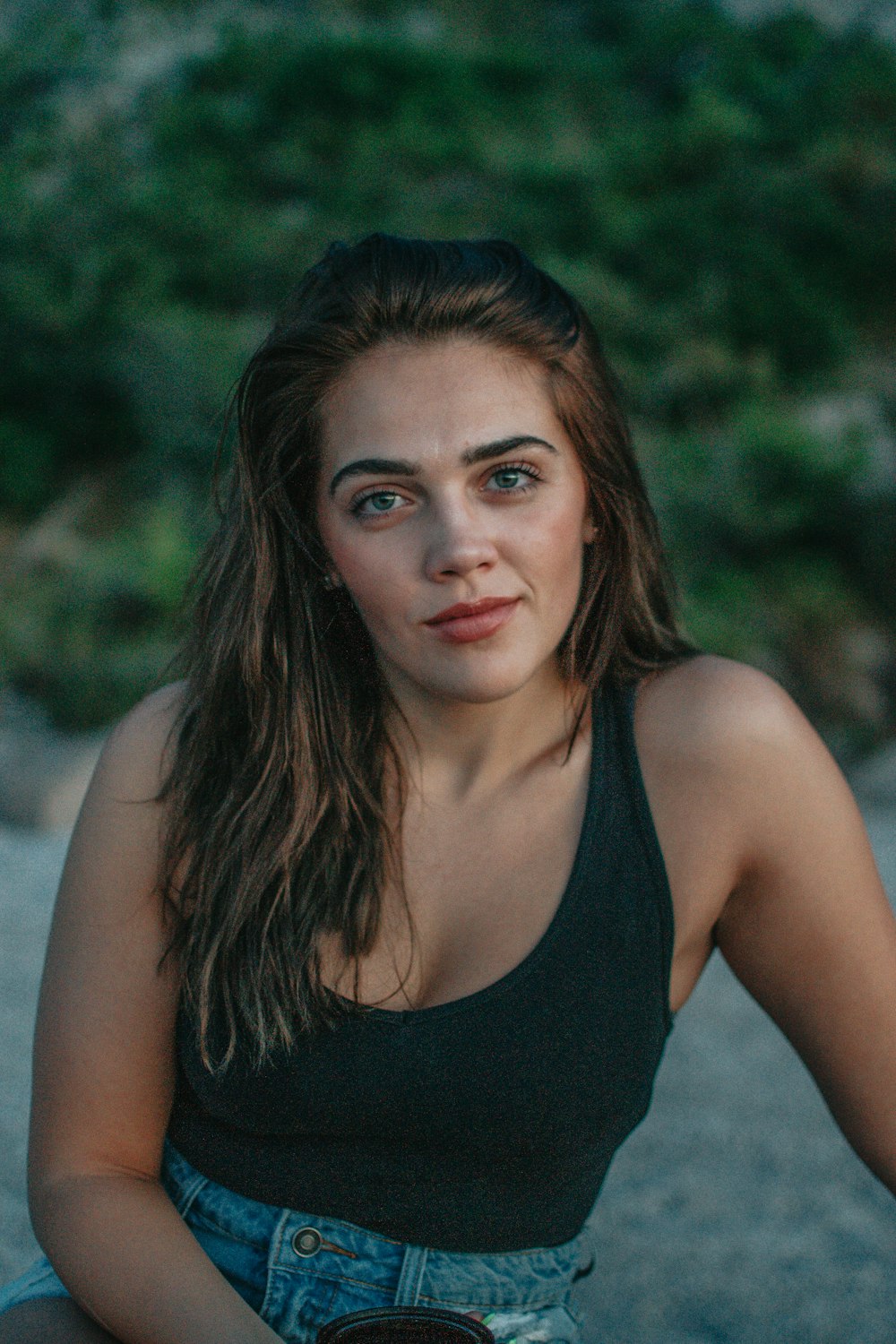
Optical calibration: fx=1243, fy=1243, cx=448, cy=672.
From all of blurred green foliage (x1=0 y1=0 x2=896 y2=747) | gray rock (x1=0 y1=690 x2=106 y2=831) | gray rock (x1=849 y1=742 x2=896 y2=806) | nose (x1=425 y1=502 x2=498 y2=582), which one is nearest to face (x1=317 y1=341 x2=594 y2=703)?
nose (x1=425 y1=502 x2=498 y2=582)

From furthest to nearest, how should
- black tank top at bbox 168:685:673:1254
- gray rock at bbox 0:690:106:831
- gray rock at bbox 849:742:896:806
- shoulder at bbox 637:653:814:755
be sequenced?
gray rock at bbox 849:742:896:806, gray rock at bbox 0:690:106:831, shoulder at bbox 637:653:814:755, black tank top at bbox 168:685:673:1254

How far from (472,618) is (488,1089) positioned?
58cm

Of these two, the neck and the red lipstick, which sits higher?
the red lipstick

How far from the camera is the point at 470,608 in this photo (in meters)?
1.59

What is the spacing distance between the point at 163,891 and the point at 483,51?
519 inches

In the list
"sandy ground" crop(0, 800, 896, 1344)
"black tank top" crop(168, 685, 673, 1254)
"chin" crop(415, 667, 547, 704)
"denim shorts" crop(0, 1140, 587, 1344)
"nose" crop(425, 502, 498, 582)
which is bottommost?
"sandy ground" crop(0, 800, 896, 1344)

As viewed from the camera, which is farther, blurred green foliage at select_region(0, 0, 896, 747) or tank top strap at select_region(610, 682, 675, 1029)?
blurred green foliage at select_region(0, 0, 896, 747)

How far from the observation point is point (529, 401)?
5.54 ft

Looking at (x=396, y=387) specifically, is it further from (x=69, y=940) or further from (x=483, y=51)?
(x=483, y=51)

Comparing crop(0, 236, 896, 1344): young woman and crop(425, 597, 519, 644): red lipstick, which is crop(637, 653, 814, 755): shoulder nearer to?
crop(0, 236, 896, 1344): young woman

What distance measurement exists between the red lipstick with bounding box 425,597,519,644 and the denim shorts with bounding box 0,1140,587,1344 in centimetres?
76

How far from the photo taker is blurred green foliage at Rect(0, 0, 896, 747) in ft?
28.1

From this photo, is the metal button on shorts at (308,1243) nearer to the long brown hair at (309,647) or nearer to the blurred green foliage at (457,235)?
the long brown hair at (309,647)

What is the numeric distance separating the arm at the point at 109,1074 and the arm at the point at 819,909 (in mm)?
804
